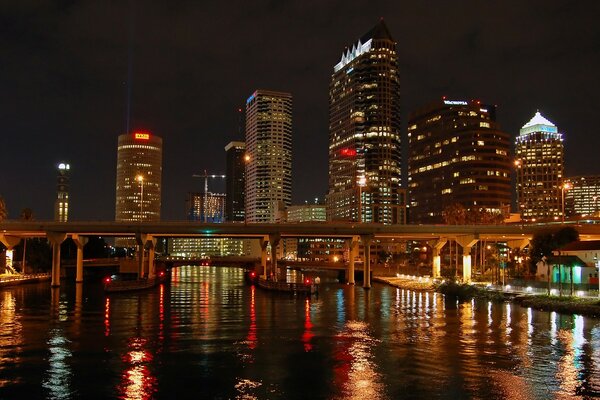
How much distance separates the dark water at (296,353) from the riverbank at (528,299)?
2.26m

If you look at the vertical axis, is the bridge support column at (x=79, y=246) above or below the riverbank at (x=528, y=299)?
above

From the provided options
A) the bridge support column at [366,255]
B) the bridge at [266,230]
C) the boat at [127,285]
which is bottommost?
the boat at [127,285]

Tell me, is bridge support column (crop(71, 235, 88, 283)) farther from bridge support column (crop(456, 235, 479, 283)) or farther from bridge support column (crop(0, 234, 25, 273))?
bridge support column (crop(456, 235, 479, 283))

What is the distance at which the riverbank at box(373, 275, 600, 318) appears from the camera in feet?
220

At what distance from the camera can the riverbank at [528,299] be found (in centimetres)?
6694

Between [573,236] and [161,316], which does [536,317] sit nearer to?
[573,236]

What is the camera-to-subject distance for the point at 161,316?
66.6m

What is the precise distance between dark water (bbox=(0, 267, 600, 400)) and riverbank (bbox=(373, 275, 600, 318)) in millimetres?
2259

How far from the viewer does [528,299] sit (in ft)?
258

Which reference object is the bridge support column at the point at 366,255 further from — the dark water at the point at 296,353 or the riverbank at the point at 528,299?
the dark water at the point at 296,353

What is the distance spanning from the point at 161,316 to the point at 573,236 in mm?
59129

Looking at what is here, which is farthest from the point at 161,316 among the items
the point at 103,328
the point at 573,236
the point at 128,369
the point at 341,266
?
the point at 341,266

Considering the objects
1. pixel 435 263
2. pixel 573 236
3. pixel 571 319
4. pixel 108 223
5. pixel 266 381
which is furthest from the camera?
pixel 435 263

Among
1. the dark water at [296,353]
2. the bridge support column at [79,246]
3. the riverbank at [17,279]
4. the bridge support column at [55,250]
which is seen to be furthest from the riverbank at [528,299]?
the riverbank at [17,279]
